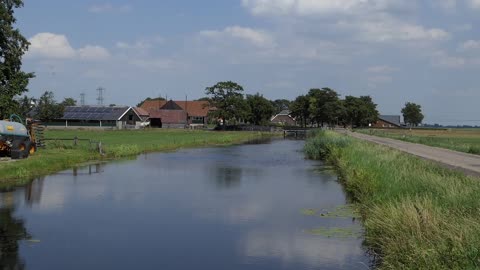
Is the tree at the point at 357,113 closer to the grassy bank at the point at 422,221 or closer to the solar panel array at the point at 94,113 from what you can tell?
the solar panel array at the point at 94,113

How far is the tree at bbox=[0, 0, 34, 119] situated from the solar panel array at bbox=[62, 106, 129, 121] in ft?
205

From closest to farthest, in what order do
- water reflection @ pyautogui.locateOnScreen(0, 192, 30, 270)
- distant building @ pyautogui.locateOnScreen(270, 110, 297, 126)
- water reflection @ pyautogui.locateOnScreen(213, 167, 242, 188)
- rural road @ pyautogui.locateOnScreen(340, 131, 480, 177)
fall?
water reflection @ pyautogui.locateOnScreen(0, 192, 30, 270)
rural road @ pyautogui.locateOnScreen(340, 131, 480, 177)
water reflection @ pyautogui.locateOnScreen(213, 167, 242, 188)
distant building @ pyautogui.locateOnScreen(270, 110, 297, 126)

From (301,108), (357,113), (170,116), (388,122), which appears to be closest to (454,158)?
(170,116)

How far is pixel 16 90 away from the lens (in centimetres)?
3275

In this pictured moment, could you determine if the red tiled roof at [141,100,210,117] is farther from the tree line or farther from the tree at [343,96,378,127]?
the tree at [343,96,378,127]

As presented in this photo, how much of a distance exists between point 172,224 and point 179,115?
105 meters

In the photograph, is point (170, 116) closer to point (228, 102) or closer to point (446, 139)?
point (228, 102)

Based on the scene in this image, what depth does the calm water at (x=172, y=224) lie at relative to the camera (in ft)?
38.1

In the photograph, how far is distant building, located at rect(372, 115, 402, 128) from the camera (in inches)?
6370

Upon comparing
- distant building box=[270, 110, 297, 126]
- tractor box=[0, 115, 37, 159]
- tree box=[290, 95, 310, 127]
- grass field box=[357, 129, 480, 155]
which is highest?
tree box=[290, 95, 310, 127]

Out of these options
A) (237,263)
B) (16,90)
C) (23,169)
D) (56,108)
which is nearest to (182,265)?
(237,263)

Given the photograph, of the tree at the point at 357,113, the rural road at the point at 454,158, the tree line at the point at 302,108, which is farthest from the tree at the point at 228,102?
the rural road at the point at 454,158

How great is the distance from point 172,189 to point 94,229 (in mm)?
8551

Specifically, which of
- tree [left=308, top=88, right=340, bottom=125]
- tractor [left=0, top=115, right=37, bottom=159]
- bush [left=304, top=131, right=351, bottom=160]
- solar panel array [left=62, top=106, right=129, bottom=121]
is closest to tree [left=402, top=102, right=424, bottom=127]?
tree [left=308, top=88, right=340, bottom=125]
